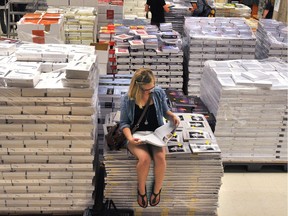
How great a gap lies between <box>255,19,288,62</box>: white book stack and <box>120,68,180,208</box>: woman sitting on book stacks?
457cm

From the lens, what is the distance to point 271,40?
8.45 meters

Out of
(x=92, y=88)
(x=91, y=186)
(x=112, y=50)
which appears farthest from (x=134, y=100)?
(x=112, y=50)

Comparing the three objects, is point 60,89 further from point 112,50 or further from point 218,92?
point 112,50

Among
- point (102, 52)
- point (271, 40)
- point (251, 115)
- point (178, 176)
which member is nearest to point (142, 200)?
point (178, 176)

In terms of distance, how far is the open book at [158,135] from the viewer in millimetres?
4539

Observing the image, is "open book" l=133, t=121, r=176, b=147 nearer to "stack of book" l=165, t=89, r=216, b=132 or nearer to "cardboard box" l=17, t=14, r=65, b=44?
"stack of book" l=165, t=89, r=216, b=132

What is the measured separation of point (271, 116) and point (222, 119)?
803 millimetres

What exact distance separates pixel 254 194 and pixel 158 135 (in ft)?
7.36

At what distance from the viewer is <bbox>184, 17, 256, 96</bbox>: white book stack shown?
8.45 metres

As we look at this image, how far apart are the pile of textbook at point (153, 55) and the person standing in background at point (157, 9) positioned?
2259 mm

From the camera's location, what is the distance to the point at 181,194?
4.97m

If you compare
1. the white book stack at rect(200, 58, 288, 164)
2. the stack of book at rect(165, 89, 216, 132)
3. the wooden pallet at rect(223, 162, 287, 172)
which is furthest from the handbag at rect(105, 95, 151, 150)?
the wooden pallet at rect(223, 162, 287, 172)

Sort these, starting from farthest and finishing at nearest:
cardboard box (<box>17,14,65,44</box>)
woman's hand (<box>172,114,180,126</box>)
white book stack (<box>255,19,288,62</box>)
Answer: white book stack (<box>255,19,288,62</box>) < cardboard box (<box>17,14,65,44</box>) < woman's hand (<box>172,114,180,126</box>)

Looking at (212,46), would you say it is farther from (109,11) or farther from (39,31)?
(109,11)
